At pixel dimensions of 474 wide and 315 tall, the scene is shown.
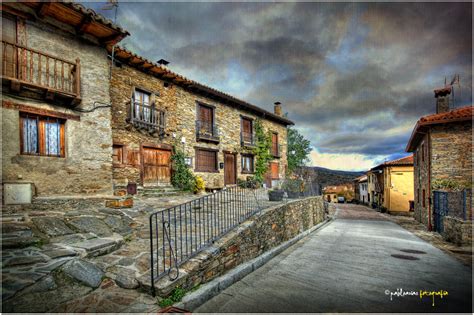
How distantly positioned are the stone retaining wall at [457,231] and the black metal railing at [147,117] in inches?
503

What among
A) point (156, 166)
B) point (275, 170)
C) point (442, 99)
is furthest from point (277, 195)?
point (442, 99)

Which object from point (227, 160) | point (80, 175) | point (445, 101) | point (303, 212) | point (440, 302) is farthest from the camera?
point (227, 160)

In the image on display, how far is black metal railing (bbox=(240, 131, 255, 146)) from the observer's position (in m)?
17.5

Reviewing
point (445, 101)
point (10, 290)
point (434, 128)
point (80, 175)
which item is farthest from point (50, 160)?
point (445, 101)

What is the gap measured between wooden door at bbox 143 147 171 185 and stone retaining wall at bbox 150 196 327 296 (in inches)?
262

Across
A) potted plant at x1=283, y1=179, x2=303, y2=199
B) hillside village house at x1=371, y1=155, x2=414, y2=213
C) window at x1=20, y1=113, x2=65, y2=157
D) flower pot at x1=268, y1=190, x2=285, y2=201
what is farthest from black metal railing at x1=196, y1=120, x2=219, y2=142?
hillside village house at x1=371, y1=155, x2=414, y2=213

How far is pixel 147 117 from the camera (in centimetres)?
1171

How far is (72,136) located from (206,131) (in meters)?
8.53

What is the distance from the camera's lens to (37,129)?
6781mm

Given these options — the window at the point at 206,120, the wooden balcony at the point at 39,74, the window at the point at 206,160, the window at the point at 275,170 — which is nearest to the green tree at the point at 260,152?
the window at the point at 275,170

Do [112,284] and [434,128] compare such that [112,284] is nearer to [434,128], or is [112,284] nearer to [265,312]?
[265,312]

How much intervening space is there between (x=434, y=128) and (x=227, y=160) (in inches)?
454

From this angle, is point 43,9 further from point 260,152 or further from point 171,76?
point 260,152

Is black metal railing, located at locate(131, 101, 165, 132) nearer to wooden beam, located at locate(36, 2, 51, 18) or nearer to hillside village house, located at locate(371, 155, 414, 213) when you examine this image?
wooden beam, located at locate(36, 2, 51, 18)
